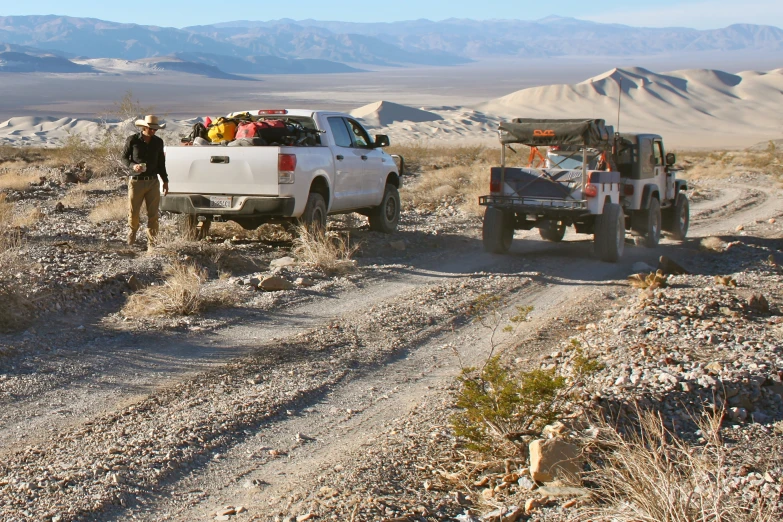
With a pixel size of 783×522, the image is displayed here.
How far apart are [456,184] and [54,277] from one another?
1594 centimetres

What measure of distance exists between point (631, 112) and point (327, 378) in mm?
110064

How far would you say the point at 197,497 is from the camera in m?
4.31

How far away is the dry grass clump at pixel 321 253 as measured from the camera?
10328 millimetres

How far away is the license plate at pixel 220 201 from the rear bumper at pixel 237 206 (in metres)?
0.03

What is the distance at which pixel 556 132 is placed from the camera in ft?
37.7

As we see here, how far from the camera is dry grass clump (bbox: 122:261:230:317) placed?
806 centimetres

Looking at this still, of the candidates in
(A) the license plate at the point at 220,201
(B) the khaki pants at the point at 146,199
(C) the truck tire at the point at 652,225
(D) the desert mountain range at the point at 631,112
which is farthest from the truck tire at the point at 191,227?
(D) the desert mountain range at the point at 631,112

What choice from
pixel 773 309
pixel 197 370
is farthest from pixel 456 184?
pixel 197 370

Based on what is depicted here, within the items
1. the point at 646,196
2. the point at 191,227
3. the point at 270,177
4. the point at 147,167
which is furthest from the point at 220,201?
the point at 646,196

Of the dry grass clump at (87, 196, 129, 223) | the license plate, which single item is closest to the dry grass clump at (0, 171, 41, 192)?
the dry grass clump at (87, 196, 129, 223)

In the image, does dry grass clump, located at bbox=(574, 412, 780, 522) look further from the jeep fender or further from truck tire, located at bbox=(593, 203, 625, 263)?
the jeep fender

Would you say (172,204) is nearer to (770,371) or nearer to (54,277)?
(54,277)

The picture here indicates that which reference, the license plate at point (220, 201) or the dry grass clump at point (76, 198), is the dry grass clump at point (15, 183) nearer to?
the dry grass clump at point (76, 198)

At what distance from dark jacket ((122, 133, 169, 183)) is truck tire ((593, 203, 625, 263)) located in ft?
18.5
